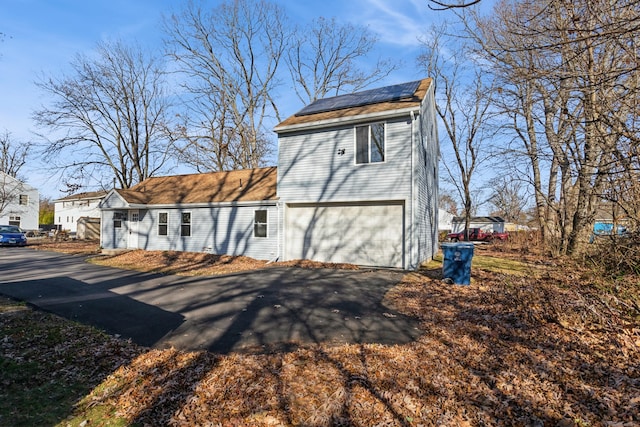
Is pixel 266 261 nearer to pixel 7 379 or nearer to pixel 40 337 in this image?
pixel 40 337

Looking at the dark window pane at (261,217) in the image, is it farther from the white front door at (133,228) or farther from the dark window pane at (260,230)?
the white front door at (133,228)

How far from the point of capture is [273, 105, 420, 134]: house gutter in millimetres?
11916

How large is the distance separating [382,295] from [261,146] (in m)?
24.0

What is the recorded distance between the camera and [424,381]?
12.8ft

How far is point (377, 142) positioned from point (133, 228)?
14.6 m

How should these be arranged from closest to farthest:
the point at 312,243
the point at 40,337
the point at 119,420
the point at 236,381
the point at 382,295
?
1. the point at 119,420
2. the point at 236,381
3. the point at 40,337
4. the point at 382,295
5. the point at 312,243

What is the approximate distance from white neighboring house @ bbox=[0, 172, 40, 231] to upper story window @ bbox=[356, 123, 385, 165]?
Answer: 137 feet

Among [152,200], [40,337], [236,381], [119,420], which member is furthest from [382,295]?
[152,200]

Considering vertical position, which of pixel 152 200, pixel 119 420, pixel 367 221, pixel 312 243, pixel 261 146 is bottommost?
pixel 119 420

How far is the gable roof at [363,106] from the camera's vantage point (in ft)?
40.8

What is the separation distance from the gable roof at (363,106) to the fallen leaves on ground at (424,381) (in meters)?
8.72

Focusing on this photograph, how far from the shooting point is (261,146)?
29906 millimetres

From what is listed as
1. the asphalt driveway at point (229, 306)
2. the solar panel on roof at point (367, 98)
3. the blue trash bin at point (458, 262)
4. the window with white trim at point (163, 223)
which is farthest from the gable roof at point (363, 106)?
the window with white trim at point (163, 223)

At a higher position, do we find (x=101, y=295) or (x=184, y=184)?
(x=184, y=184)
